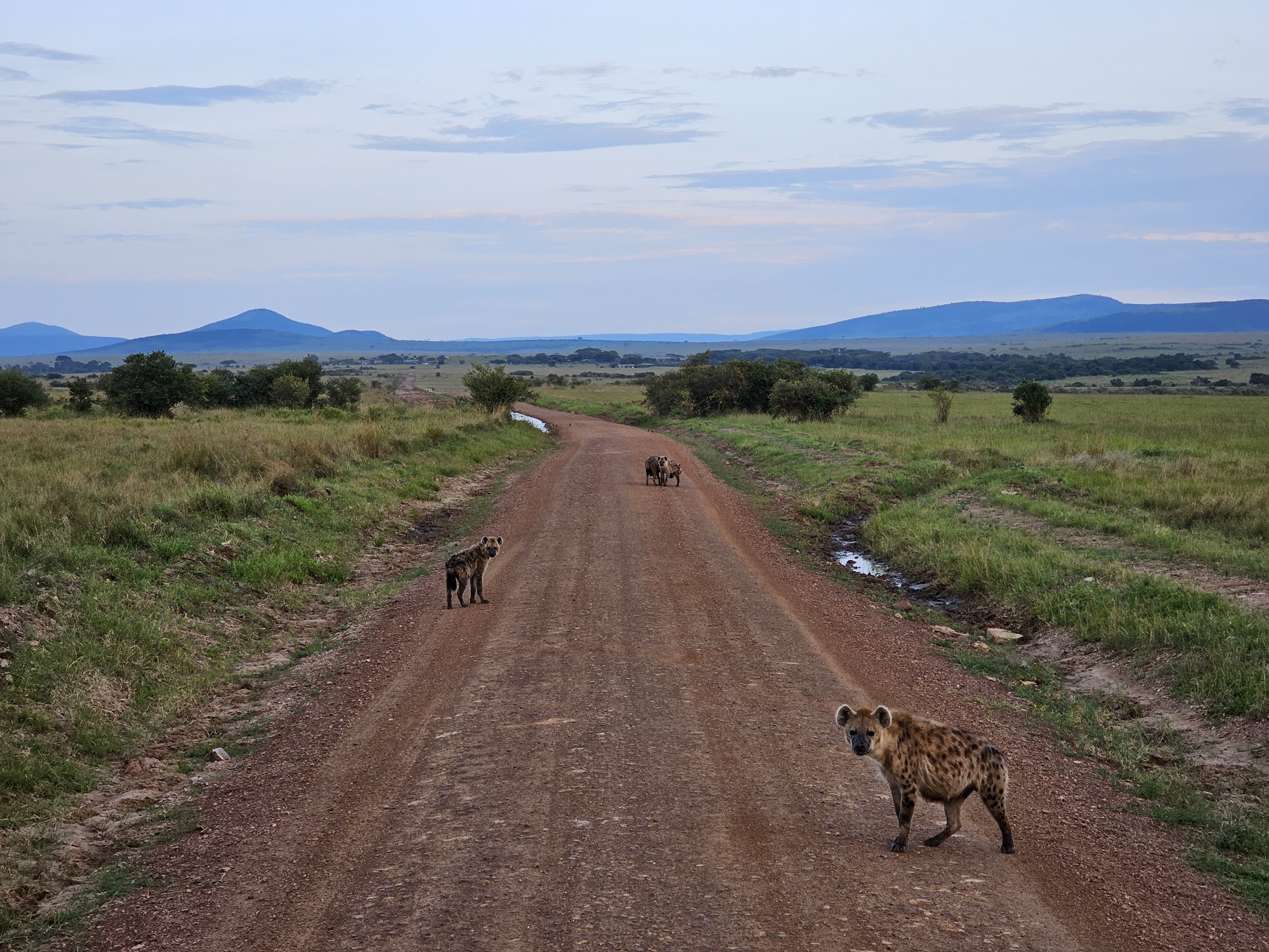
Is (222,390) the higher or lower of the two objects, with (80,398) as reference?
higher

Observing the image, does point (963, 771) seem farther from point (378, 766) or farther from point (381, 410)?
point (381, 410)

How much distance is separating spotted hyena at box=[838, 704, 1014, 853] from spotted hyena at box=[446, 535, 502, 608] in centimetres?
723

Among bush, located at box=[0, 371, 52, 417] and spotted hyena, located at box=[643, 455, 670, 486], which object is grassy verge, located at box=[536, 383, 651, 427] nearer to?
bush, located at box=[0, 371, 52, 417]

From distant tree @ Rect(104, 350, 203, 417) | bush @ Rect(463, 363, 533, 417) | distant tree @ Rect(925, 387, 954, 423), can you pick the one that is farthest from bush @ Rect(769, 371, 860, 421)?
distant tree @ Rect(104, 350, 203, 417)

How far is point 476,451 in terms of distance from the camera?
31.9 meters

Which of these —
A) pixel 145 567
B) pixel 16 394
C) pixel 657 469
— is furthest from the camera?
pixel 16 394

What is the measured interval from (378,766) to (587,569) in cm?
726

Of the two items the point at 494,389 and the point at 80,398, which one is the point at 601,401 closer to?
the point at 494,389

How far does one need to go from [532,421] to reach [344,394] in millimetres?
13948

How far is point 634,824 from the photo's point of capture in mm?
6379

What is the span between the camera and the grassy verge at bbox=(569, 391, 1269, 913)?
805 centimetres

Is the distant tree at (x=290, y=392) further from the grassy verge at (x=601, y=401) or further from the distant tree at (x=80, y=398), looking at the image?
the grassy verge at (x=601, y=401)

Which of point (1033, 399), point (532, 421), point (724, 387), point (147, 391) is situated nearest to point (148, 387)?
point (147, 391)

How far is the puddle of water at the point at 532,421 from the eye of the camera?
48.7 meters
